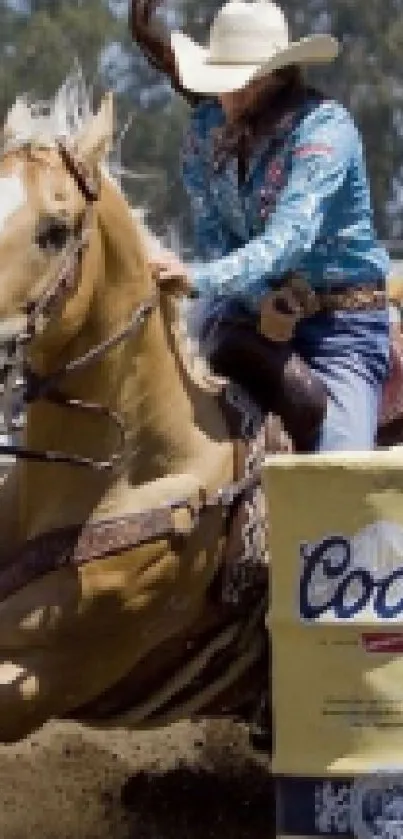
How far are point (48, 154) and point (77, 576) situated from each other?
99 cm

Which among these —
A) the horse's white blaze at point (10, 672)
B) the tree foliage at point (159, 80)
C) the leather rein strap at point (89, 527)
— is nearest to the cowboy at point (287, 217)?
the leather rein strap at point (89, 527)

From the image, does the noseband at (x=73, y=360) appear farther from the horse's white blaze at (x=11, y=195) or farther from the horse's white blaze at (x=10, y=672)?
the horse's white blaze at (x=10, y=672)

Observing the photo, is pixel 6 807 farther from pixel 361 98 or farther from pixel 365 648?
pixel 361 98

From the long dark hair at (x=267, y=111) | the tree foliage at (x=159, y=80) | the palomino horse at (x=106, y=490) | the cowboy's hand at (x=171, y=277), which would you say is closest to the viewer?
the palomino horse at (x=106, y=490)

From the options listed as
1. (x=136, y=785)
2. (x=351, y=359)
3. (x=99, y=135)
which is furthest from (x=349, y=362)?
(x=136, y=785)

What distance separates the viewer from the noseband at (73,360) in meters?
4.01

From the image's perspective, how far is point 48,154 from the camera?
4148 mm

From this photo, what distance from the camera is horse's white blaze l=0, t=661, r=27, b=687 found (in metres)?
4.25

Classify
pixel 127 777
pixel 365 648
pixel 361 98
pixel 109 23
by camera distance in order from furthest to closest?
pixel 109 23, pixel 361 98, pixel 127 777, pixel 365 648

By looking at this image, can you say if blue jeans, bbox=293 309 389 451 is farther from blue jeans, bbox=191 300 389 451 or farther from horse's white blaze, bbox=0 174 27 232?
horse's white blaze, bbox=0 174 27 232

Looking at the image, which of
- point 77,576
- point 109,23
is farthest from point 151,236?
point 109,23

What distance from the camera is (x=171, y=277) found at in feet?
14.4

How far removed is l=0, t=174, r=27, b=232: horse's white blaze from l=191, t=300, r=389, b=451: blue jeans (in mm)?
844

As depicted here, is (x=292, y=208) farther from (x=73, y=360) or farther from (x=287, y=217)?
(x=73, y=360)
